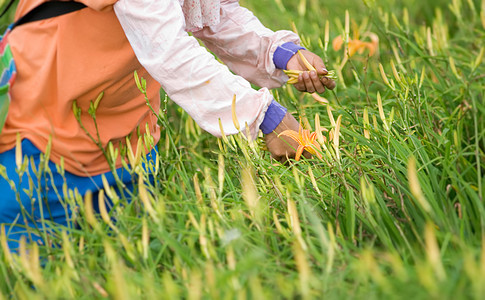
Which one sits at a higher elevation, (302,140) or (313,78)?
(313,78)

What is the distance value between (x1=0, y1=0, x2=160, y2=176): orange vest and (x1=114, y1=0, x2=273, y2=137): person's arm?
0.14m

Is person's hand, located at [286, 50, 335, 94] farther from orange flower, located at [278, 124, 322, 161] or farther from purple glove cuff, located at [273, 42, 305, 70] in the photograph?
orange flower, located at [278, 124, 322, 161]

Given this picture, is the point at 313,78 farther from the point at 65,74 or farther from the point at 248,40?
the point at 65,74

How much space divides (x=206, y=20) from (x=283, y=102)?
0.60m

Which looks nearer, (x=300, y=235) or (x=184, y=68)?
(x=300, y=235)

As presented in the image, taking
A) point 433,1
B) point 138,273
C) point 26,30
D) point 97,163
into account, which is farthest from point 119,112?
point 433,1

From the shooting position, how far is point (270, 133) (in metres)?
1.55

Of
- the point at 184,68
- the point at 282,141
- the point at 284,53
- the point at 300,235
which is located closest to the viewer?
the point at 300,235

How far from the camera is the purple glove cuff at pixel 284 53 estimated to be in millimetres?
1751

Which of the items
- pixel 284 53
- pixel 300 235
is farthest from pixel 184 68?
pixel 300 235

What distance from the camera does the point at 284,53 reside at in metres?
1.76

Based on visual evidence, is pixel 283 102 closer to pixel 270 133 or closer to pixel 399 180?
pixel 270 133

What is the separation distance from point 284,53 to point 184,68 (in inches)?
17.4

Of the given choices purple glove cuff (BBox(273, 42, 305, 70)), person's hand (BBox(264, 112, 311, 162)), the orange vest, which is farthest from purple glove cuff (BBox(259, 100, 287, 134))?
the orange vest
